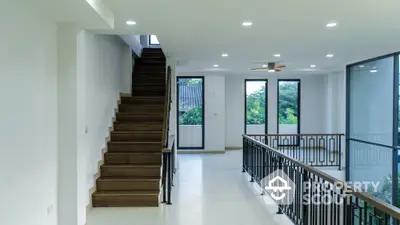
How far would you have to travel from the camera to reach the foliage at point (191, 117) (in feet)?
38.2

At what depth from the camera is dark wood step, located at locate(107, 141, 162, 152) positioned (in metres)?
6.21

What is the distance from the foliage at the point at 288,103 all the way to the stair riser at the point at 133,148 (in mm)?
7034

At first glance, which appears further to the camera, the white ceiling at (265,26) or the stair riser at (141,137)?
the stair riser at (141,137)

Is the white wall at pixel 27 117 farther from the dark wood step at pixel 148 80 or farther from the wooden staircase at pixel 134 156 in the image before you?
the dark wood step at pixel 148 80

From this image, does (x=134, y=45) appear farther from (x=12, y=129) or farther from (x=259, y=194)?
(x=12, y=129)

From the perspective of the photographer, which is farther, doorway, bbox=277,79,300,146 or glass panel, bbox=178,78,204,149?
doorway, bbox=277,79,300,146

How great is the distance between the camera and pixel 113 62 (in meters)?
6.93

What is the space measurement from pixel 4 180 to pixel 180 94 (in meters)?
9.10

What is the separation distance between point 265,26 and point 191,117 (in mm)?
7224

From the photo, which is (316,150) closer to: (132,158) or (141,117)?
(141,117)

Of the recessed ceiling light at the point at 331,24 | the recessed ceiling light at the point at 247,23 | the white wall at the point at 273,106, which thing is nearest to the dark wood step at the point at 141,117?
the recessed ceiling light at the point at 247,23

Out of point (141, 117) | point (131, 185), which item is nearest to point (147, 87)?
point (141, 117)

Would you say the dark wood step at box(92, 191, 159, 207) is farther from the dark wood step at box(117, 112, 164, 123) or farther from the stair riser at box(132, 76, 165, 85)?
the stair riser at box(132, 76, 165, 85)
